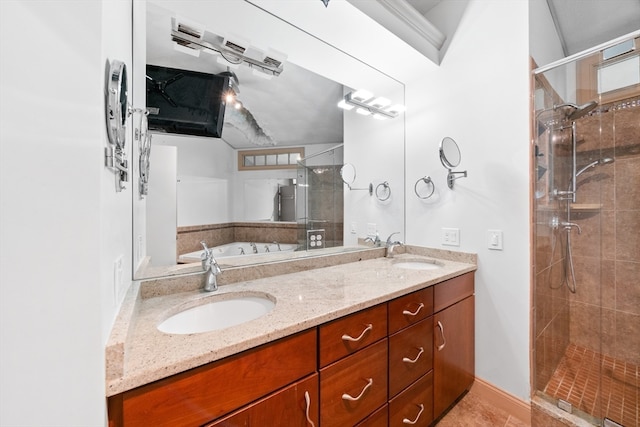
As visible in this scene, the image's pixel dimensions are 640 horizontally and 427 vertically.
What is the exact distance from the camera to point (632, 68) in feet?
4.93

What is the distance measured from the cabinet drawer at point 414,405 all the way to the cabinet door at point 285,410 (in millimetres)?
513

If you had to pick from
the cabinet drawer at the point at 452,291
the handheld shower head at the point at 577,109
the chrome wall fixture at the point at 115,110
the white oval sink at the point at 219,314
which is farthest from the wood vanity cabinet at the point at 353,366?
the handheld shower head at the point at 577,109

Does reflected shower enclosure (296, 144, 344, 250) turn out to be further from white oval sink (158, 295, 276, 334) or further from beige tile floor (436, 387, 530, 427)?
beige tile floor (436, 387, 530, 427)

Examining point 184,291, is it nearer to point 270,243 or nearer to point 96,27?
point 270,243

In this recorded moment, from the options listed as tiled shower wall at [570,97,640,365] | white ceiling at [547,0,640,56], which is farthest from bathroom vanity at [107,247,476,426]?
white ceiling at [547,0,640,56]

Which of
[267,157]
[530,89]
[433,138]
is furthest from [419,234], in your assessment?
[267,157]

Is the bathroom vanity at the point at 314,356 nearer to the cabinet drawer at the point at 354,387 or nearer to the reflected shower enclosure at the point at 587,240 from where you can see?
the cabinet drawer at the point at 354,387

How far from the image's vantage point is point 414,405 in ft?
4.56

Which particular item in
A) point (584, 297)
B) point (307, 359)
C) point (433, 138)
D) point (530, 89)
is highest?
point (530, 89)

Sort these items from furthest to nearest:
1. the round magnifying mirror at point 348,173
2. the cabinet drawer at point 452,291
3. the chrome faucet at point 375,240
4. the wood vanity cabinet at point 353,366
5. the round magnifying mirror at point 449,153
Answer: the chrome faucet at point 375,240, the round magnifying mirror at point 348,173, the round magnifying mirror at point 449,153, the cabinet drawer at point 452,291, the wood vanity cabinet at point 353,366

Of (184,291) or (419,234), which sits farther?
(419,234)

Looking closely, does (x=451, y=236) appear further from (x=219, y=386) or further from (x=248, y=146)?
(x=219, y=386)

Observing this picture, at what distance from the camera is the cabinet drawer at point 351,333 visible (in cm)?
101

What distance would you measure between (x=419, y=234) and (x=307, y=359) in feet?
5.17
